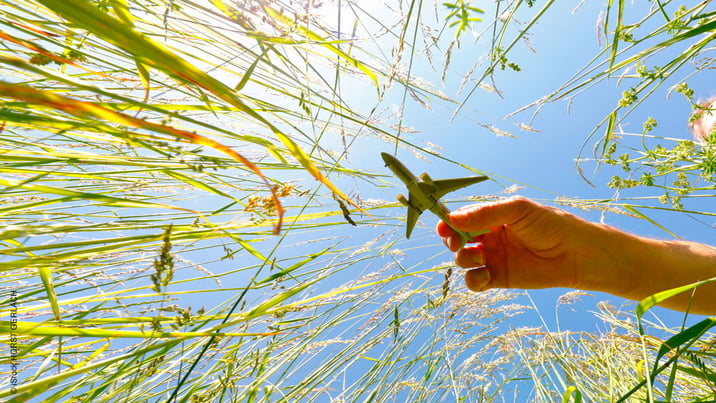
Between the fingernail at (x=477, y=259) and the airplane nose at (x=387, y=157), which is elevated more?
the airplane nose at (x=387, y=157)

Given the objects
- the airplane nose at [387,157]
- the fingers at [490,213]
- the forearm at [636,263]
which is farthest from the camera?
the forearm at [636,263]

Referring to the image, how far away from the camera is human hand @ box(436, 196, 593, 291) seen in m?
1.23

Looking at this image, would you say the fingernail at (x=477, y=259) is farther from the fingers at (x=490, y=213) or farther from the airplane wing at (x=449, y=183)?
the airplane wing at (x=449, y=183)

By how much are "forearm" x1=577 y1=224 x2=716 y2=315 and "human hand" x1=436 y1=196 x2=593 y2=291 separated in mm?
51

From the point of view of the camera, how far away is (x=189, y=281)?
850 millimetres

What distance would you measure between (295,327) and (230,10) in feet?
2.68

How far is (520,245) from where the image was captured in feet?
4.76

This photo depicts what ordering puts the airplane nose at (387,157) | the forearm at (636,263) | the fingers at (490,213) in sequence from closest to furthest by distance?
the airplane nose at (387,157) → the fingers at (490,213) → the forearm at (636,263)

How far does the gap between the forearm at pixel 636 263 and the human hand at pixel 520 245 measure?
0.05 m

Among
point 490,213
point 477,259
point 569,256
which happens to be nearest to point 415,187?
point 490,213

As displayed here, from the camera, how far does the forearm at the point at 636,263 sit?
4.32 ft

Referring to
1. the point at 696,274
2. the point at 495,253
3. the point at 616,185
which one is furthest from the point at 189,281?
the point at 696,274

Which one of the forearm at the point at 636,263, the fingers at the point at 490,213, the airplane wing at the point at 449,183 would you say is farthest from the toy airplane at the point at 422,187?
the forearm at the point at 636,263

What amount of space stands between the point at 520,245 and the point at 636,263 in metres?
0.46
